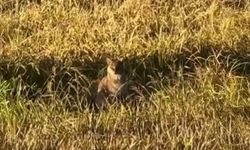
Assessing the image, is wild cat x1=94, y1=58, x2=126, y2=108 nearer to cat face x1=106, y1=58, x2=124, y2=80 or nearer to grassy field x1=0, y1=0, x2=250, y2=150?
cat face x1=106, y1=58, x2=124, y2=80

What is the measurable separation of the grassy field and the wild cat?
0.33 ft

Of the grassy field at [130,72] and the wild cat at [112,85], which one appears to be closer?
the grassy field at [130,72]

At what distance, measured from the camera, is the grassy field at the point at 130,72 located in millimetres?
6020

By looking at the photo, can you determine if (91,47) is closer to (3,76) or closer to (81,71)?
(81,71)

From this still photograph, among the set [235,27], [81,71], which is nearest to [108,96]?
[81,71]

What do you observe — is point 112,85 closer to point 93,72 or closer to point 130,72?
point 130,72

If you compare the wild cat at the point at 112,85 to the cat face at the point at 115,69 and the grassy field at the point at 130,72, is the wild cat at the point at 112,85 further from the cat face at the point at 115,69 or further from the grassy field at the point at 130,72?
the grassy field at the point at 130,72

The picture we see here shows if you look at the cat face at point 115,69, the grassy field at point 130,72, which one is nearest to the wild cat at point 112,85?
the cat face at point 115,69

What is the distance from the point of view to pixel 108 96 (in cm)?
681

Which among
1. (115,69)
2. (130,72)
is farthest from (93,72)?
(115,69)

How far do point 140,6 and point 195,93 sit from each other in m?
2.01

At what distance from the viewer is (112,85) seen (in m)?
6.93

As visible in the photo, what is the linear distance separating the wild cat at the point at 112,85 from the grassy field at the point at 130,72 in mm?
101

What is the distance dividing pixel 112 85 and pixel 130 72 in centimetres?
42
